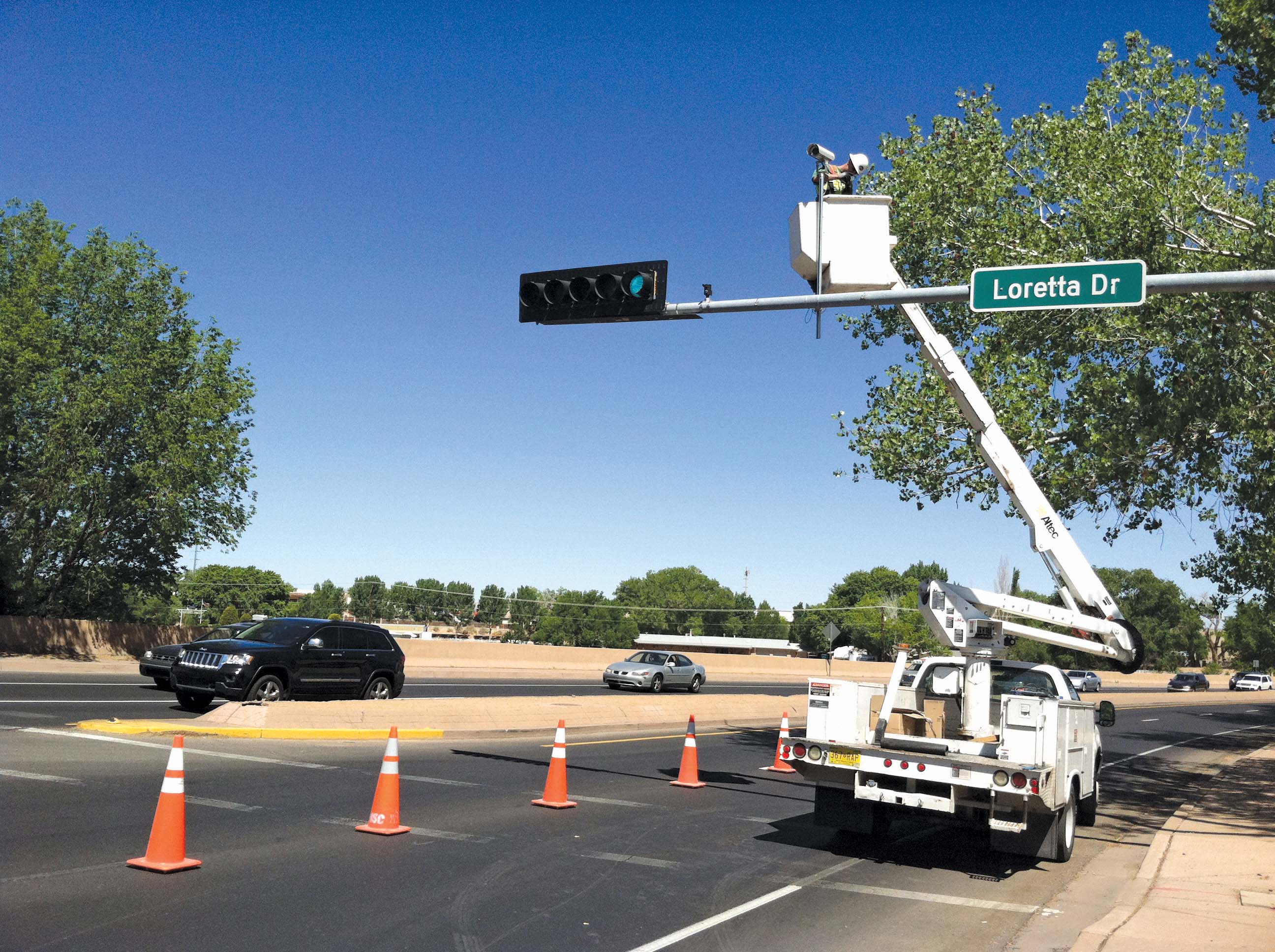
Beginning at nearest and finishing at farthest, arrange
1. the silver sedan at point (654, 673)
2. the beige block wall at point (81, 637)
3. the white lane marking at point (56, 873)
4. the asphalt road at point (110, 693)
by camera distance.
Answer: the white lane marking at point (56, 873) → the asphalt road at point (110, 693) → the beige block wall at point (81, 637) → the silver sedan at point (654, 673)

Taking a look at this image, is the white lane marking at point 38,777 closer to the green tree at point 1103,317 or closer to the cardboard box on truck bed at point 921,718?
the cardboard box on truck bed at point 921,718

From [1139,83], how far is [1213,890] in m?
15.6

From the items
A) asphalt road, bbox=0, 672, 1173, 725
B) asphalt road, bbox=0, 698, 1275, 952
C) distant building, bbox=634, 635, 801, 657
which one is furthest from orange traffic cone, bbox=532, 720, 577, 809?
distant building, bbox=634, 635, 801, 657

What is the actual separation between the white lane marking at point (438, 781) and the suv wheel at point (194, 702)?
6.35 meters

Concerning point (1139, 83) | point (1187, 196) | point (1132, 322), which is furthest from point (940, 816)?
point (1139, 83)

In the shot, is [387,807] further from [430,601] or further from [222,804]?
[430,601]

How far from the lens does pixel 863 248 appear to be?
11516 mm

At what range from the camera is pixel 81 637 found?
119 feet

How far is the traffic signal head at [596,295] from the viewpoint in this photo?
11.2 m

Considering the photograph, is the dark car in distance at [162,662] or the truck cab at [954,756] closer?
the truck cab at [954,756]

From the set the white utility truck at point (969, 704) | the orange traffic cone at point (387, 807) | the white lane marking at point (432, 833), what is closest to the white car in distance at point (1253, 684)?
the white utility truck at point (969, 704)

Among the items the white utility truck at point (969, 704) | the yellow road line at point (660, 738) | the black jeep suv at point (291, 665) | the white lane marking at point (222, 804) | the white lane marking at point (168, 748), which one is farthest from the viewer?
the yellow road line at point (660, 738)

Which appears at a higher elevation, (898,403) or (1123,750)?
(898,403)

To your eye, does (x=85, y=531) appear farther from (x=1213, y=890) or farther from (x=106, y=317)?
(x=1213, y=890)
